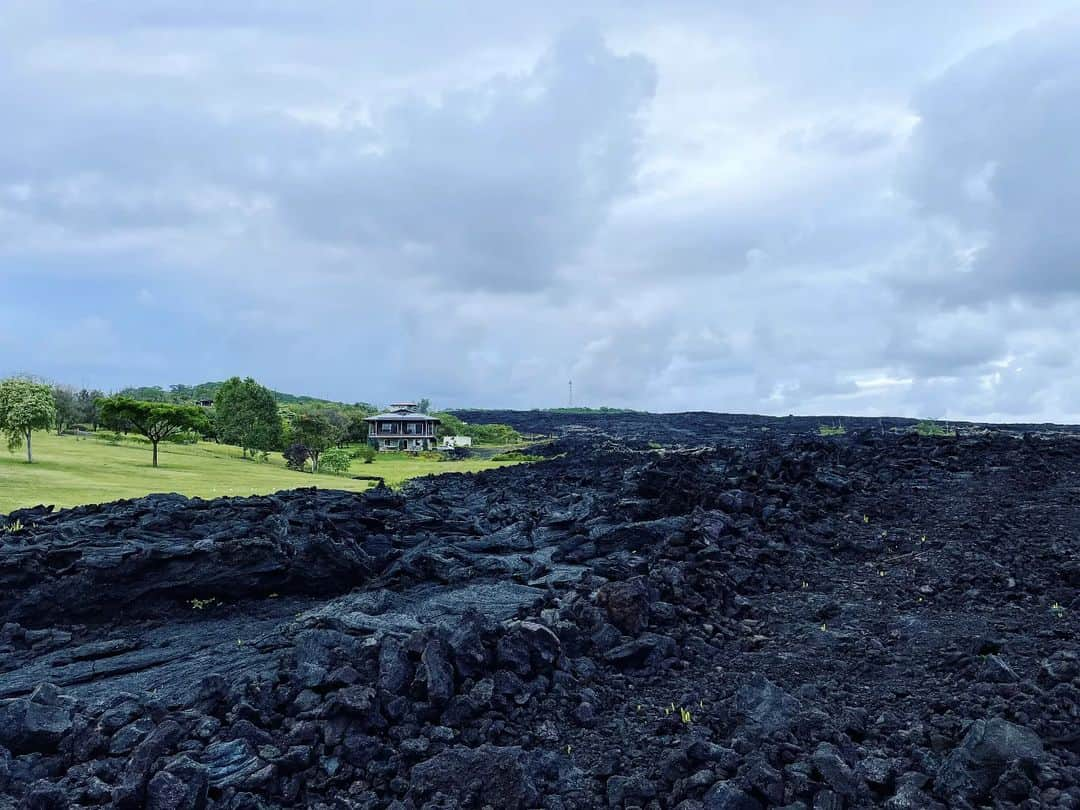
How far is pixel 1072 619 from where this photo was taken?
40.5 feet

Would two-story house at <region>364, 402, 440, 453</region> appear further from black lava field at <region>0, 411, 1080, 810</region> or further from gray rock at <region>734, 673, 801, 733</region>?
gray rock at <region>734, 673, 801, 733</region>

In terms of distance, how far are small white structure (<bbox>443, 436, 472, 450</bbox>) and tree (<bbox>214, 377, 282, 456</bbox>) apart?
96.8 ft

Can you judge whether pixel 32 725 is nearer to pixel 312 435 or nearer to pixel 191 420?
pixel 191 420

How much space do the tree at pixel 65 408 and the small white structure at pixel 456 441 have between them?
50.0 meters

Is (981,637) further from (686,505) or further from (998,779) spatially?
(686,505)

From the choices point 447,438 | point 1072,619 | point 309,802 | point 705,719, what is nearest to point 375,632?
point 309,802

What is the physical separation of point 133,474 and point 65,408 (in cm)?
6294

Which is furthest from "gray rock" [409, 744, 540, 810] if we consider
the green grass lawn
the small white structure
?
the small white structure

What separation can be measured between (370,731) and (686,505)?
15384 mm

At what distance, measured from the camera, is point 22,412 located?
189 ft

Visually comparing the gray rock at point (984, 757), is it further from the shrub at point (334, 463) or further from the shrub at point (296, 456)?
the shrub at point (296, 456)

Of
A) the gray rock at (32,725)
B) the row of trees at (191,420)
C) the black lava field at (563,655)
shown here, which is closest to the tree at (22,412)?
the row of trees at (191,420)

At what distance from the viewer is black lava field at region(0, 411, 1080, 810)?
853 centimetres

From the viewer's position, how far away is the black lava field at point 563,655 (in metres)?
8.53
